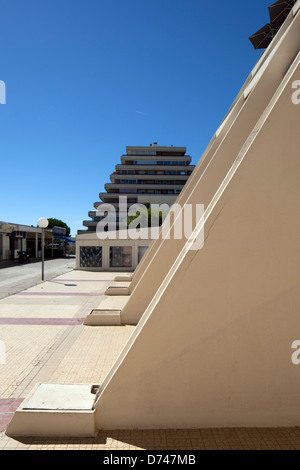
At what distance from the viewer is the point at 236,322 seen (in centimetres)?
411

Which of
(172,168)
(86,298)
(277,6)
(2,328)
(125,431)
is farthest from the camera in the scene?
(172,168)

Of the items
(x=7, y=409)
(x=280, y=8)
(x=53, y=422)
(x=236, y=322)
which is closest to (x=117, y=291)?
(x=7, y=409)

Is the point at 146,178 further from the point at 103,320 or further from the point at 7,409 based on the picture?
the point at 7,409

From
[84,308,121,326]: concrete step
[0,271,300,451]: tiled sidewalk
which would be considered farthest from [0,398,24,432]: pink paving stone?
[84,308,121,326]: concrete step

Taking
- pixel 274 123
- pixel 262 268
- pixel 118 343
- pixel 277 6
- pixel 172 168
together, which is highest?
pixel 172 168

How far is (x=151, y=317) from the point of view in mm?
4133

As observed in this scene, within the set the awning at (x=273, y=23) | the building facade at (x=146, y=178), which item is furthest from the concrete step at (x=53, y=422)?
the building facade at (x=146, y=178)

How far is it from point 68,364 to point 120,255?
1906 cm

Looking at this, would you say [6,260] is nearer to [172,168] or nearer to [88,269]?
[88,269]

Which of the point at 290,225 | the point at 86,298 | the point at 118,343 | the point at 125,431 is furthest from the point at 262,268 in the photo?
the point at 86,298

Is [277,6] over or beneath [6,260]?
over

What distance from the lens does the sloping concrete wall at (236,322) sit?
4.11m

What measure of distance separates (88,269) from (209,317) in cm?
2277

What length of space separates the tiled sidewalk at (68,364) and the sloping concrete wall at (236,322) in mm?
201
